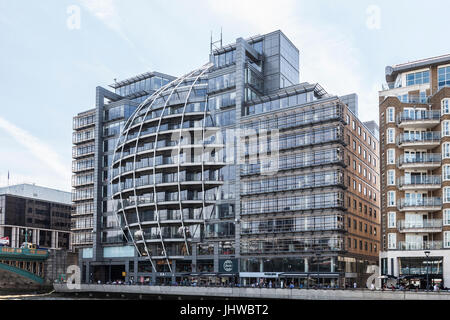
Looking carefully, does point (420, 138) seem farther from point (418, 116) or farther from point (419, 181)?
point (419, 181)

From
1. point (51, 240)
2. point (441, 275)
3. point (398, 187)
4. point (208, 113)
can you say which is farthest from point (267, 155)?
point (51, 240)

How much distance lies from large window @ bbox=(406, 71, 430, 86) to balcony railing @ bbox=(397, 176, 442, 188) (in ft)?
51.9

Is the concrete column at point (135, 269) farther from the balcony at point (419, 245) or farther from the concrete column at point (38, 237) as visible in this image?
the concrete column at point (38, 237)

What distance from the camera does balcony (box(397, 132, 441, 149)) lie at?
74750 mm

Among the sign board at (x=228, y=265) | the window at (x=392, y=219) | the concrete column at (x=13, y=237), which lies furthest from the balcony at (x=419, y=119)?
the concrete column at (x=13, y=237)

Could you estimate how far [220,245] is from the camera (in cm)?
9681

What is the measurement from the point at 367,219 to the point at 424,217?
73.1ft

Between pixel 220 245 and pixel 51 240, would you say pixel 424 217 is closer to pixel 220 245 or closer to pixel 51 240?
pixel 220 245

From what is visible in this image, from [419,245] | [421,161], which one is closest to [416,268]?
[419,245]

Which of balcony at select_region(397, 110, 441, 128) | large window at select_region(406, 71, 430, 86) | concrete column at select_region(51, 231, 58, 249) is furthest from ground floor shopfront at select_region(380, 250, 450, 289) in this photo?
concrete column at select_region(51, 231, 58, 249)

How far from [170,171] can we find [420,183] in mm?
50835

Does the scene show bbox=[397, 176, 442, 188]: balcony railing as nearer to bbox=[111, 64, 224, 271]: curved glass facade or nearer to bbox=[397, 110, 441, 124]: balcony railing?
bbox=[397, 110, 441, 124]: balcony railing

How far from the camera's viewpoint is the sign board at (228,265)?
93.3 meters

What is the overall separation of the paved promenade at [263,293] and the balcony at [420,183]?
19501 mm
